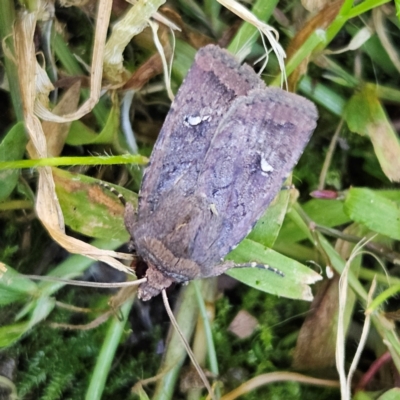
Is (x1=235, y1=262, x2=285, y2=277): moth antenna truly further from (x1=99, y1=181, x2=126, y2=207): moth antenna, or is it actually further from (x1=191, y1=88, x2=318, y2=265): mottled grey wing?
(x1=99, y1=181, x2=126, y2=207): moth antenna

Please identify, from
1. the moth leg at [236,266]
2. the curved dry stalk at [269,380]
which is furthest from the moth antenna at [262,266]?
the curved dry stalk at [269,380]

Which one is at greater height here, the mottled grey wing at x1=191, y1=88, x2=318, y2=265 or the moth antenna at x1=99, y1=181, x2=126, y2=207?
the mottled grey wing at x1=191, y1=88, x2=318, y2=265

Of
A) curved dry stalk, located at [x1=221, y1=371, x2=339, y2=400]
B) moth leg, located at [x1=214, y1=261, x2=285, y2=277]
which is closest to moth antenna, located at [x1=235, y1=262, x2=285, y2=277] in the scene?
moth leg, located at [x1=214, y1=261, x2=285, y2=277]

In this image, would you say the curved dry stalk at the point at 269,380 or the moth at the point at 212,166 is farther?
the curved dry stalk at the point at 269,380

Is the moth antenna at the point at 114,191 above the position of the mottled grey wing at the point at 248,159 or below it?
below

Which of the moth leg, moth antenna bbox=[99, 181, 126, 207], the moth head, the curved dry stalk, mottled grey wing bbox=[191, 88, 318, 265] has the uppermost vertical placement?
mottled grey wing bbox=[191, 88, 318, 265]

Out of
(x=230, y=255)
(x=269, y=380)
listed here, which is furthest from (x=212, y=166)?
(x=269, y=380)

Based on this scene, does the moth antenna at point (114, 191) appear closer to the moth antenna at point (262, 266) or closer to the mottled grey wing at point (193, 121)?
the mottled grey wing at point (193, 121)
